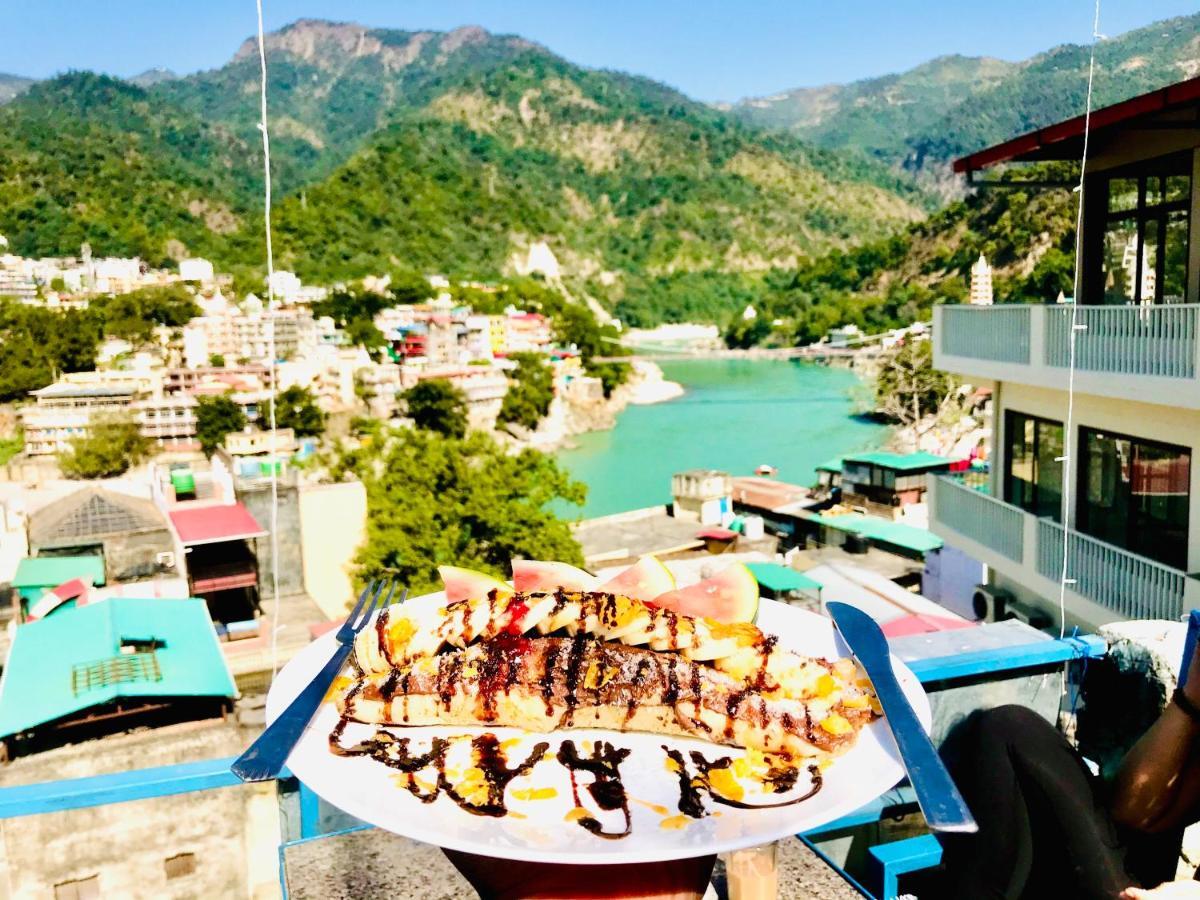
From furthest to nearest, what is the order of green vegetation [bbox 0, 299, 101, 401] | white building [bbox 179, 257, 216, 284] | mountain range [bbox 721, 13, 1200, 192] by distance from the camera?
mountain range [bbox 721, 13, 1200, 192], white building [bbox 179, 257, 216, 284], green vegetation [bbox 0, 299, 101, 401]

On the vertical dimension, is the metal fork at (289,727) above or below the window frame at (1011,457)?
above

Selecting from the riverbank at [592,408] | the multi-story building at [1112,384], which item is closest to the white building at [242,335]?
the riverbank at [592,408]

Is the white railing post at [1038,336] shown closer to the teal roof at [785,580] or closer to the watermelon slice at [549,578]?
the teal roof at [785,580]

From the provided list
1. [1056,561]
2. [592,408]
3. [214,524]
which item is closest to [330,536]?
[214,524]

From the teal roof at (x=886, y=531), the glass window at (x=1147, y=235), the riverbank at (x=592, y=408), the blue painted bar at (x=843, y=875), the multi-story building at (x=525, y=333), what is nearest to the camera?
the blue painted bar at (x=843, y=875)

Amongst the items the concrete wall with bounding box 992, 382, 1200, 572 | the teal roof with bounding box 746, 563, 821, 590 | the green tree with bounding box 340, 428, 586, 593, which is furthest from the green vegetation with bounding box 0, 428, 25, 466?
the concrete wall with bounding box 992, 382, 1200, 572

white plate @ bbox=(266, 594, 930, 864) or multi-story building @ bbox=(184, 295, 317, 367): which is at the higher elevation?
multi-story building @ bbox=(184, 295, 317, 367)

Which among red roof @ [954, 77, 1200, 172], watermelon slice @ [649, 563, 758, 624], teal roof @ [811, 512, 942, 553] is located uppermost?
red roof @ [954, 77, 1200, 172]

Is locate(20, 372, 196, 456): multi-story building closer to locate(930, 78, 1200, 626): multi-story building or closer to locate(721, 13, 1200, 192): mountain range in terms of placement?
locate(930, 78, 1200, 626): multi-story building
